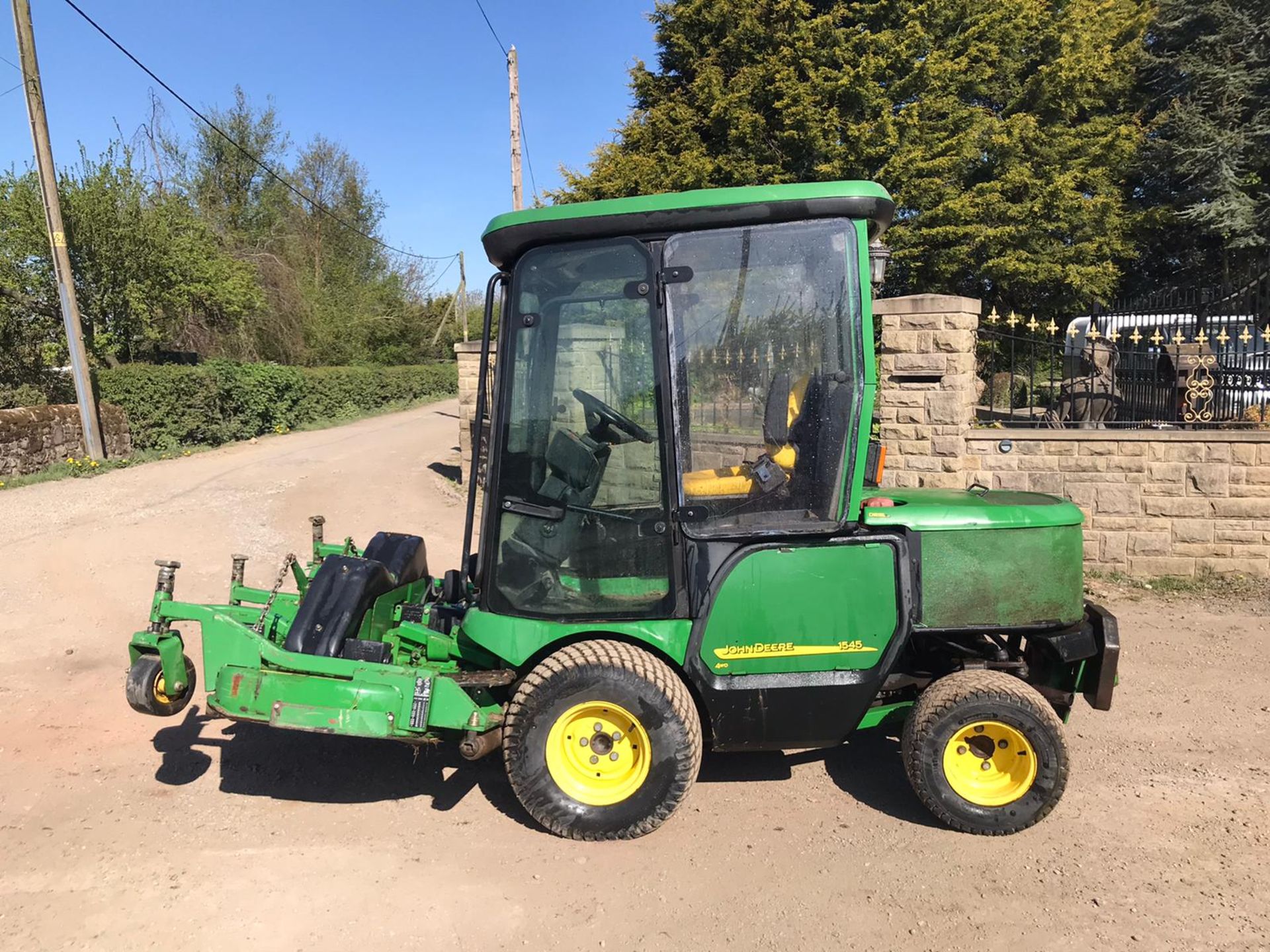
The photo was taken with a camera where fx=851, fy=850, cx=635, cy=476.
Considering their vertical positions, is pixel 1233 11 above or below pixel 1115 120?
above

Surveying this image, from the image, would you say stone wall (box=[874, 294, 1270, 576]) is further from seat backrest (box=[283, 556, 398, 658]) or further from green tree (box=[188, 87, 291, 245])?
green tree (box=[188, 87, 291, 245])

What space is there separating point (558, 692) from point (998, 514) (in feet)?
6.38

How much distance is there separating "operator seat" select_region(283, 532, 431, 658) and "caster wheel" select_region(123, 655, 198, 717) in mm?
509

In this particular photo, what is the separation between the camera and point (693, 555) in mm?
3381

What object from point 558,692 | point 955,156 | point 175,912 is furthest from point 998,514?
point 955,156

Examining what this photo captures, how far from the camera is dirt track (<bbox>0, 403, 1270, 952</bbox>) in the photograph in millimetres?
2941

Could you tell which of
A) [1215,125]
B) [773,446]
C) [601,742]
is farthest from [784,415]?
[1215,125]

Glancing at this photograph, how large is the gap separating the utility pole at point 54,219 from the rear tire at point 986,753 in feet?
40.1

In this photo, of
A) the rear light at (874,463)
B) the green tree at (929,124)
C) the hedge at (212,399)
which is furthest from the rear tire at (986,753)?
the green tree at (929,124)

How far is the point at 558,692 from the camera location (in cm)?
334

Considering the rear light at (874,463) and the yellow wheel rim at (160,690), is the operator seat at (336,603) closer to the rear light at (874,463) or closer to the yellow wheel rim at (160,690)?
the yellow wheel rim at (160,690)

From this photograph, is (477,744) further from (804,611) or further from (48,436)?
(48,436)

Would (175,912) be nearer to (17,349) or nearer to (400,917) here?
(400,917)

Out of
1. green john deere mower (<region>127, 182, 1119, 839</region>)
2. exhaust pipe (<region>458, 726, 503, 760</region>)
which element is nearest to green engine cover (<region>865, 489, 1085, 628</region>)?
green john deere mower (<region>127, 182, 1119, 839</region>)
